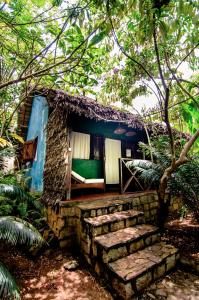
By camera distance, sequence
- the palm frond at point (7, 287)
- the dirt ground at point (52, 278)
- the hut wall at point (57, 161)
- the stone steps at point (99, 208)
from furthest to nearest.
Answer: the hut wall at point (57, 161) < the stone steps at point (99, 208) < the dirt ground at point (52, 278) < the palm frond at point (7, 287)

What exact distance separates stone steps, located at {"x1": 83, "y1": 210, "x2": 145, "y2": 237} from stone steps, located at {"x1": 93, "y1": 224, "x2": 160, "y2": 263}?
10cm

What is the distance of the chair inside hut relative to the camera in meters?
6.04

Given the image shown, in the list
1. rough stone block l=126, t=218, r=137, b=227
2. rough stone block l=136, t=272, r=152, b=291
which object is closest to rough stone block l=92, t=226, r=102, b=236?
rough stone block l=126, t=218, r=137, b=227

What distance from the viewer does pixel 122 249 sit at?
10.7 feet

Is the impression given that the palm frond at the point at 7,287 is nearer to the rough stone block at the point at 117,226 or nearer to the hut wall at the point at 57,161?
the rough stone block at the point at 117,226

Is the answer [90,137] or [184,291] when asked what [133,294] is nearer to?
[184,291]

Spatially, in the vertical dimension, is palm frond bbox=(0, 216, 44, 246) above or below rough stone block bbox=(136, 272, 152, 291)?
above

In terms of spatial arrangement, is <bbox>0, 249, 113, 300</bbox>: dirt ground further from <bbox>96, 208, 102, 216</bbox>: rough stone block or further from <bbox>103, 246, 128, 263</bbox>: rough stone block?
<bbox>96, 208, 102, 216</bbox>: rough stone block

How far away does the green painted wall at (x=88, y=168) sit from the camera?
6.18m

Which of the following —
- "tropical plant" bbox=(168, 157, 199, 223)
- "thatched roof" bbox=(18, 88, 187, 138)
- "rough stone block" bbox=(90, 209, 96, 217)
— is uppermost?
"thatched roof" bbox=(18, 88, 187, 138)

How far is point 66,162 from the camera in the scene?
476 cm

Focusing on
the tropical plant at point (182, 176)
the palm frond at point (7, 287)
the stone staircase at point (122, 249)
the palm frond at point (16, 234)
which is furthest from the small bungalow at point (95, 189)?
the palm frond at point (7, 287)

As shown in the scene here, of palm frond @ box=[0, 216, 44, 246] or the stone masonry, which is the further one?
the stone masonry

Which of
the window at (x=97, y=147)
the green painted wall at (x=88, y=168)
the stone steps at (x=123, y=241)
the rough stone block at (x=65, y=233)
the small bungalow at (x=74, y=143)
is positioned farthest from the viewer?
the window at (x=97, y=147)
